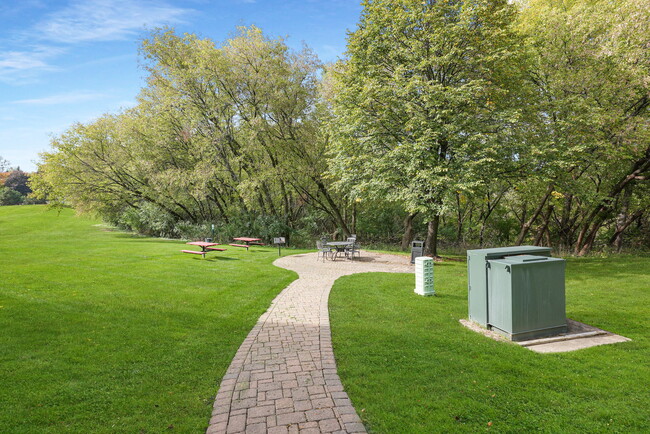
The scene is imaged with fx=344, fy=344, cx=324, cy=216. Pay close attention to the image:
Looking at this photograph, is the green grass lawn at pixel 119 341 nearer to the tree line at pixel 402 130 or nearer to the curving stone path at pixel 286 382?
the curving stone path at pixel 286 382

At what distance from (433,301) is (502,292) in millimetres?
2575

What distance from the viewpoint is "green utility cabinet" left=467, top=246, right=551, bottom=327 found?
6.13 m

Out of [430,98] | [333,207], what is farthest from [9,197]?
[430,98]

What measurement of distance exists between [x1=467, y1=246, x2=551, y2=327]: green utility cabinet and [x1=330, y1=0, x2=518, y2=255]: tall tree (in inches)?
227

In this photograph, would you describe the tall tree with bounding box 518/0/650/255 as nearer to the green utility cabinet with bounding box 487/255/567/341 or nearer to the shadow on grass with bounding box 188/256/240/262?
the green utility cabinet with bounding box 487/255/567/341

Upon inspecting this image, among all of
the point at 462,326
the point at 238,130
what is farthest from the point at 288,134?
the point at 462,326

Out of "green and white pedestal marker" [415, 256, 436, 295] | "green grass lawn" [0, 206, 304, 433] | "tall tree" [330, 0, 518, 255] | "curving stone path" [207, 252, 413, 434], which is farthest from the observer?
"tall tree" [330, 0, 518, 255]

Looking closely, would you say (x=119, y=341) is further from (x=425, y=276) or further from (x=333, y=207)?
(x=333, y=207)

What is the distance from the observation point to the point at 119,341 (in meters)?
5.62

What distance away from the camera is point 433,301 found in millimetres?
8164

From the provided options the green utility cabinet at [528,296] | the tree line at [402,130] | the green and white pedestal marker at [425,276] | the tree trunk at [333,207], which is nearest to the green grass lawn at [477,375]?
the green utility cabinet at [528,296]

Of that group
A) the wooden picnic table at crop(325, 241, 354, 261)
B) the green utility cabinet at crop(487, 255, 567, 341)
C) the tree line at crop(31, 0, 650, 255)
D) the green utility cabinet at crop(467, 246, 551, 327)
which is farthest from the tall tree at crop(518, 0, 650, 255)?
the wooden picnic table at crop(325, 241, 354, 261)

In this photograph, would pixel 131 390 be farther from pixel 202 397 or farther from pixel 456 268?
pixel 456 268

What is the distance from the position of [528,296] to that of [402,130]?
10405 mm
